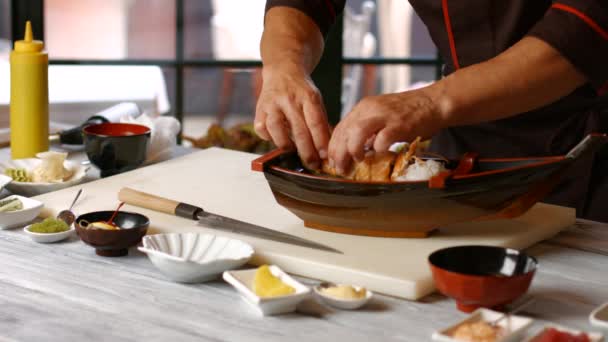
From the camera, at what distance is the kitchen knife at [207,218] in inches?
53.3

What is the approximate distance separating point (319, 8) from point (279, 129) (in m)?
0.53

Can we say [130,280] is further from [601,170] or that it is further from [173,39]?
[173,39]

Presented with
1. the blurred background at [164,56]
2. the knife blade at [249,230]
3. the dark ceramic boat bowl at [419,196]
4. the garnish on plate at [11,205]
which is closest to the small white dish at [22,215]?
the garnish on plate at [11,205]

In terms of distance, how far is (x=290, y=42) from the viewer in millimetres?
1879

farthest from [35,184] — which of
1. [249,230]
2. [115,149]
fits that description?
[249,230]

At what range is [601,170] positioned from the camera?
6.35 feet

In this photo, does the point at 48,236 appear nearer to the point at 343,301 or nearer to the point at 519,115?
the point at 343,301

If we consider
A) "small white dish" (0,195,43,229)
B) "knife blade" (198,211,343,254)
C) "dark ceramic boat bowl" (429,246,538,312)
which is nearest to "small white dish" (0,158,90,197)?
"small white dish" (0,195,43,229)

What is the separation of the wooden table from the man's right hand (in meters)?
0.34

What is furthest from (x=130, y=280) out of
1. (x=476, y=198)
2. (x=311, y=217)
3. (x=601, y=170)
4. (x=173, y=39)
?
(x=173, y=39)

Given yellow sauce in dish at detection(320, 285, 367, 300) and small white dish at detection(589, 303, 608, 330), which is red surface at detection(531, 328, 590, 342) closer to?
small white dish at detection(589, 303, 608, 330)

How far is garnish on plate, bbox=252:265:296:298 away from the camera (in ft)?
3.68

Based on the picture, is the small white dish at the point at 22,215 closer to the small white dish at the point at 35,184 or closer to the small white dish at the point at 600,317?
the small white dish at the point at 35,184

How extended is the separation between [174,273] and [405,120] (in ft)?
1.55
